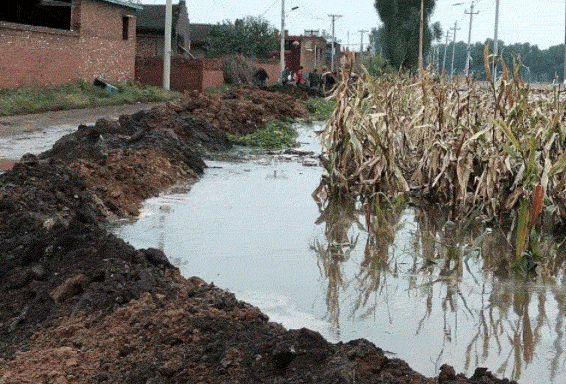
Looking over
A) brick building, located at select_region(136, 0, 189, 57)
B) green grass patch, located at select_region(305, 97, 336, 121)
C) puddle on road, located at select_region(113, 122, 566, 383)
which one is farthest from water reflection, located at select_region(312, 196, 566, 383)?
brick building, located at select_region(136, 0, 189, 57)

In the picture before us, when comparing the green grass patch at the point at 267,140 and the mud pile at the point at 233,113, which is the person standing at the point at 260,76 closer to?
the mud pile at the point at 233,113

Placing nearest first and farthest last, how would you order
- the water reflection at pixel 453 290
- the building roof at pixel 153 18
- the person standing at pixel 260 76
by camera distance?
the water reflection at pixel 453 290 < the person standing at pixel 260 76 < the building roof at pixel 153 18

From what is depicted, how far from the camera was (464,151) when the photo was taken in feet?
32.6

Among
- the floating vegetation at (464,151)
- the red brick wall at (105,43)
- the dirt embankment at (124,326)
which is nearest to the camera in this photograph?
the dirt embankment at (124,326)

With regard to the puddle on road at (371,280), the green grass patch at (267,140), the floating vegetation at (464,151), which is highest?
the floating vegetation at (464,151)

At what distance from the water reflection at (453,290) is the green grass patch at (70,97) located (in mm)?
17437

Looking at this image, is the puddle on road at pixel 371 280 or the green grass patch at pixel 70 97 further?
the green grass patch at pixel 70 97

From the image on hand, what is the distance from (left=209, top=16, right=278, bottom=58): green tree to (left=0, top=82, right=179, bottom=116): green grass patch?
21.2m

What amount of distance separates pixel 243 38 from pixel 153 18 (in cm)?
678

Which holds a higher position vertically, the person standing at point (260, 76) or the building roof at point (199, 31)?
the building roof at point (199, 31)

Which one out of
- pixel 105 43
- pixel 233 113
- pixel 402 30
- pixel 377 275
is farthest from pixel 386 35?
pixel 377 275

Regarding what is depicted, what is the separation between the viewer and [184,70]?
45.6 m

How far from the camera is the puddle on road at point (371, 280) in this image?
596 cm

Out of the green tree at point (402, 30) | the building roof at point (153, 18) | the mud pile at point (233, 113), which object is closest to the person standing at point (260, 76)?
the building roof at point (153, 18)
